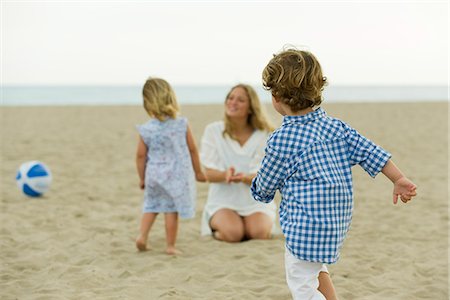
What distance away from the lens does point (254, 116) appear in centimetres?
569

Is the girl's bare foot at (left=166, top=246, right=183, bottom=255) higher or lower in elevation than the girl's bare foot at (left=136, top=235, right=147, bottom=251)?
lower

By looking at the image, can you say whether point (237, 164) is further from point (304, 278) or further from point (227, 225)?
point (304, 278)

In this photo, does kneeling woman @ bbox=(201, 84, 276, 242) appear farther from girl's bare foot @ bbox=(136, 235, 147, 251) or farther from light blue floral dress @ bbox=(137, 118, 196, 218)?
girl's bare foot @ bbox=(136, 235, 147, 251)

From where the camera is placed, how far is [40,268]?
4.68 metres

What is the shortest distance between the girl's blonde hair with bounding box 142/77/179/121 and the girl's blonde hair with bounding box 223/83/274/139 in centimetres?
72

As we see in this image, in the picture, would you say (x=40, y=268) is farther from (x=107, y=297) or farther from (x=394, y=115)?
(x=394, y=115)

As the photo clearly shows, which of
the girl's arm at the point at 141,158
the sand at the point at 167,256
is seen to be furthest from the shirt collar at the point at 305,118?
the girl's arm at the point at 141,158

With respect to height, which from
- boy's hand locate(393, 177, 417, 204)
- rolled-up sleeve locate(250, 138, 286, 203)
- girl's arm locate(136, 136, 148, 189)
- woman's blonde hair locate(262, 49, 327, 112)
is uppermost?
woman's blonde hair locate(262, 49, 327, 112)

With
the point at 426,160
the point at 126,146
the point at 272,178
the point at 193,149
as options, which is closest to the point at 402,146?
the point at 426,160

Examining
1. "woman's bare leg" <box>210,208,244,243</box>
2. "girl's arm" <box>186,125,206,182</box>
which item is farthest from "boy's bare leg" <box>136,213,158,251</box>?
"woman's bare leg" <box>210,208,244,243</box>

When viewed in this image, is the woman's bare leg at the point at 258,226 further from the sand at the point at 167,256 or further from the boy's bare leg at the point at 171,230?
the boy's bare leg at the point at 171,230

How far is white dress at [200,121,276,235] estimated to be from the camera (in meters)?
5.68

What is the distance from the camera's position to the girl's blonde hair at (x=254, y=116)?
5.57m

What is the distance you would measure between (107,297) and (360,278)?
5.77ft
